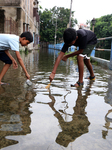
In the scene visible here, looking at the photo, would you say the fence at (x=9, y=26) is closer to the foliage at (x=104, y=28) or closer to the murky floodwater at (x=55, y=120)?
the murky floodwater at (x=55, y=120)

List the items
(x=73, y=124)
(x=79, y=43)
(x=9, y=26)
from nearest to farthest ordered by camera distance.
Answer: (x=73, y=124) < (x=79, y=43) < (x=9, y=26)

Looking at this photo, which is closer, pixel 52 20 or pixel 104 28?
pixel 52 20

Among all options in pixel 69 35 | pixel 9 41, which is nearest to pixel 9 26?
pixel 9 41

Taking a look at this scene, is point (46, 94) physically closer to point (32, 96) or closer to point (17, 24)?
point (32, 96)

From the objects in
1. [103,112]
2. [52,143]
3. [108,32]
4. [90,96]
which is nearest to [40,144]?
[52,143]

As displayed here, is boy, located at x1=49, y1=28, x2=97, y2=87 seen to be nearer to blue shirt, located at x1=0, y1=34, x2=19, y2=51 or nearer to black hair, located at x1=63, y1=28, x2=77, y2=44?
black hair, located at x1=63, y1=28, x2=77, y2=44

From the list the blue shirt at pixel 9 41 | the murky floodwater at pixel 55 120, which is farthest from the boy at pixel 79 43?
the blue shirt at pixel 9 41

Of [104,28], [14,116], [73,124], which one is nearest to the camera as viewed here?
[73,124]

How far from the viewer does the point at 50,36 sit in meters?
45.3

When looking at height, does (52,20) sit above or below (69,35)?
above

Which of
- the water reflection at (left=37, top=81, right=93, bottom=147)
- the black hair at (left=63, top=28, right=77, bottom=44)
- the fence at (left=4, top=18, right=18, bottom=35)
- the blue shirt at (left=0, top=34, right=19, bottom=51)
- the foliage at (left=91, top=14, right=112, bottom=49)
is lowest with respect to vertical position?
the water reflection at (left=37, top=81, right=93, bottom=147)

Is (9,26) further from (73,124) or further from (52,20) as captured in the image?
(52,20)

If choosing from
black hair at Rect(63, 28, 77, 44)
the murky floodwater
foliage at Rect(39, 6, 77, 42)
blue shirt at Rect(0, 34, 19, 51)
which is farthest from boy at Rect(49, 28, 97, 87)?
foliage at Rect(39, 6, 77, 42)

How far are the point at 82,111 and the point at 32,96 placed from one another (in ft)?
2.90
